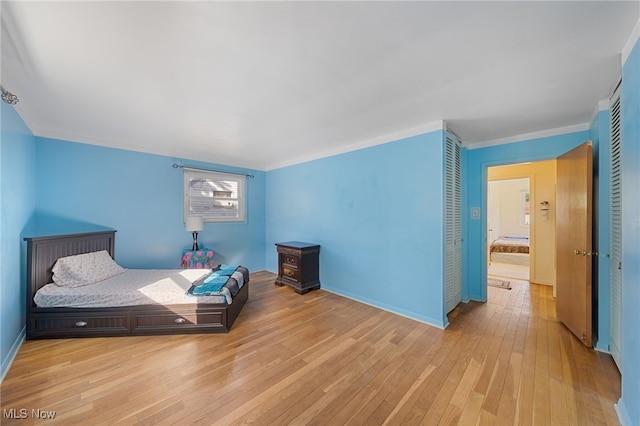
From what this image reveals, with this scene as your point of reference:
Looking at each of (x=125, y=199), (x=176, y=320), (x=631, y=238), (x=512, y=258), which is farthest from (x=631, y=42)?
(x=512, y=258)

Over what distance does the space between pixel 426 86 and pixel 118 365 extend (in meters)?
3.64

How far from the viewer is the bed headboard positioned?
2.45m

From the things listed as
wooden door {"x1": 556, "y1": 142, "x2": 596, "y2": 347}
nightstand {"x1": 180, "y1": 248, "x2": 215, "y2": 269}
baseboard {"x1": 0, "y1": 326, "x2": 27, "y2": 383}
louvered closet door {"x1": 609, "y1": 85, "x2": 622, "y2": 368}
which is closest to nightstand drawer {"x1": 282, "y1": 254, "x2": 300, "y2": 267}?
nightstand {"x1": 180, "y1": 248, "x2": 215, "y2": 269}

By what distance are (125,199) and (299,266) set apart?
296cm

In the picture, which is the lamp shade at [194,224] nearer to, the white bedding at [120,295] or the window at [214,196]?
the window at [214,196]

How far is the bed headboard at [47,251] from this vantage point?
8.02ft

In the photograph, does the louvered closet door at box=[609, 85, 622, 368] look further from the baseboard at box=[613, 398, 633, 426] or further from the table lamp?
the table lamp

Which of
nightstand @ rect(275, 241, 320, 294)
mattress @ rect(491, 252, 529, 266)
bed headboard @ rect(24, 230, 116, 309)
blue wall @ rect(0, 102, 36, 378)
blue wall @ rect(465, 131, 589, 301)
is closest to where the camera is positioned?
blue wall @ rect(0, 102, 36, 378)

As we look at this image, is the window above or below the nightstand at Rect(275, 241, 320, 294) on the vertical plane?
above

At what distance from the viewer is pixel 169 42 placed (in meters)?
1.45

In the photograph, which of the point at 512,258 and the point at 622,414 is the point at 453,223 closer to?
the point at 622,414

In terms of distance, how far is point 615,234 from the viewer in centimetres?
210

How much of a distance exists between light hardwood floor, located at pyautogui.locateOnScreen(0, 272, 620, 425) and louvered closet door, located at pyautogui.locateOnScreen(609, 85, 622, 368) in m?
0.25

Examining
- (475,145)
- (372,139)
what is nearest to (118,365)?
(372,139)
